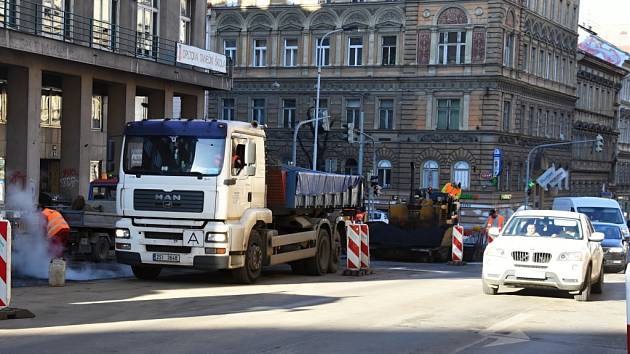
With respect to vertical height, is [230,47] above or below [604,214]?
above

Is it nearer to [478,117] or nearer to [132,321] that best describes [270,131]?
[478,117]

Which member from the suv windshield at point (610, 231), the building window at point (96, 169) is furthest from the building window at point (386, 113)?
the suv windshield at point (610, 231)

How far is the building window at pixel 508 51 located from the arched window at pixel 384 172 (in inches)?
421

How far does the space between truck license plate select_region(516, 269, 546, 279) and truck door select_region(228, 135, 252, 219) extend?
17.2 feet

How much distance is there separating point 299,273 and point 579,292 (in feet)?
23.7

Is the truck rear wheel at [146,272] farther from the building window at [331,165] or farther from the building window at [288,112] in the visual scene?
the building window at [288,112]

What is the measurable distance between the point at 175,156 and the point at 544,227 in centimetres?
703

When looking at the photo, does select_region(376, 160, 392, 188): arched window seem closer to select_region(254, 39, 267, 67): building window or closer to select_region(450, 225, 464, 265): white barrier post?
select_region(254, 39, 267, 67): building window

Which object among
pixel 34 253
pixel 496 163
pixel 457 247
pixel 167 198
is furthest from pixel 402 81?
pixel 167 198

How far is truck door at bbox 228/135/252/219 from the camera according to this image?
58.0 feet

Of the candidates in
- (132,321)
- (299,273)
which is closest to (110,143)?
(299,273)

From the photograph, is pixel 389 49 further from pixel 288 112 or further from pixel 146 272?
pixel 146 272

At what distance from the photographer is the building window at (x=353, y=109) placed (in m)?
68.1

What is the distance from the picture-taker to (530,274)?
16.8 m
